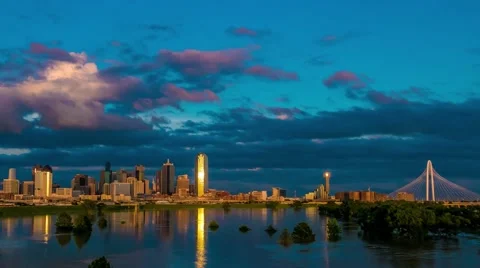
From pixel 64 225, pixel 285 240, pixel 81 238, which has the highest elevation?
pixel 64 225

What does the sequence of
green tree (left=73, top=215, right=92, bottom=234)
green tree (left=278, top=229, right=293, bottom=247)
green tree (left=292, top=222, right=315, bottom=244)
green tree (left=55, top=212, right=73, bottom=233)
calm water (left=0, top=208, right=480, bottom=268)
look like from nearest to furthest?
calm water (left=0, top=208, right=480, bottom=268)
green tree (left=278, top=229, right=293, bottom=247)
green tree (left=292, top=222, right=315, bottom=244)
green tree (left=73, top=215, right=92, bottom=234)
green tree (left=55, top=212, right=73, bottom=233)

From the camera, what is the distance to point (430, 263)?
58.7m

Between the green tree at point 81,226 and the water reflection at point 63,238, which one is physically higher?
the green tree at point 81,226

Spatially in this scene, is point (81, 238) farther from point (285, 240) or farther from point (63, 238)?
point (285, 240)

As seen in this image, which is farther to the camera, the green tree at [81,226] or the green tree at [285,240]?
the green tree at [81,226]

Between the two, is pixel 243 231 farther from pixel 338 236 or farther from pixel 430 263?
pixel 430 263

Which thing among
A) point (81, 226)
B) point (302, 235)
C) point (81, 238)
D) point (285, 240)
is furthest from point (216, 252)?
point (81, 226)

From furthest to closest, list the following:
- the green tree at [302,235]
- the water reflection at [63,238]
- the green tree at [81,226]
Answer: the green tree at [81,226] < the green tree at [302,235] < the water reflection at [63,238]

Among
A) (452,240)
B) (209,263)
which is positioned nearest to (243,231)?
(452,240)

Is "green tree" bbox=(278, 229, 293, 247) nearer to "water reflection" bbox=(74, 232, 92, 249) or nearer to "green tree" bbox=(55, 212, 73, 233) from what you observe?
"water reflection" bbox=(74, 232, 92, 249)

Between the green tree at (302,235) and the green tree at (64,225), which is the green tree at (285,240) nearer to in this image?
the green tree at (302,235)

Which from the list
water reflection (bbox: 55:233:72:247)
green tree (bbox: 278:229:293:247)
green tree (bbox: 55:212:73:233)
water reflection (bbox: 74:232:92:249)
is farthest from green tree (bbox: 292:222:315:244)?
green tree (bbox: 55:212:73:233)

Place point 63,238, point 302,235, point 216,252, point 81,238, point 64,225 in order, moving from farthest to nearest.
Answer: point 64,225 < point 81,238 < point 63,238 < point 302,235 < point 216,252

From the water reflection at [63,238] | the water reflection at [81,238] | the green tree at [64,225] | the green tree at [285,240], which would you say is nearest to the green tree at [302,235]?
the green tree at [285,240]
